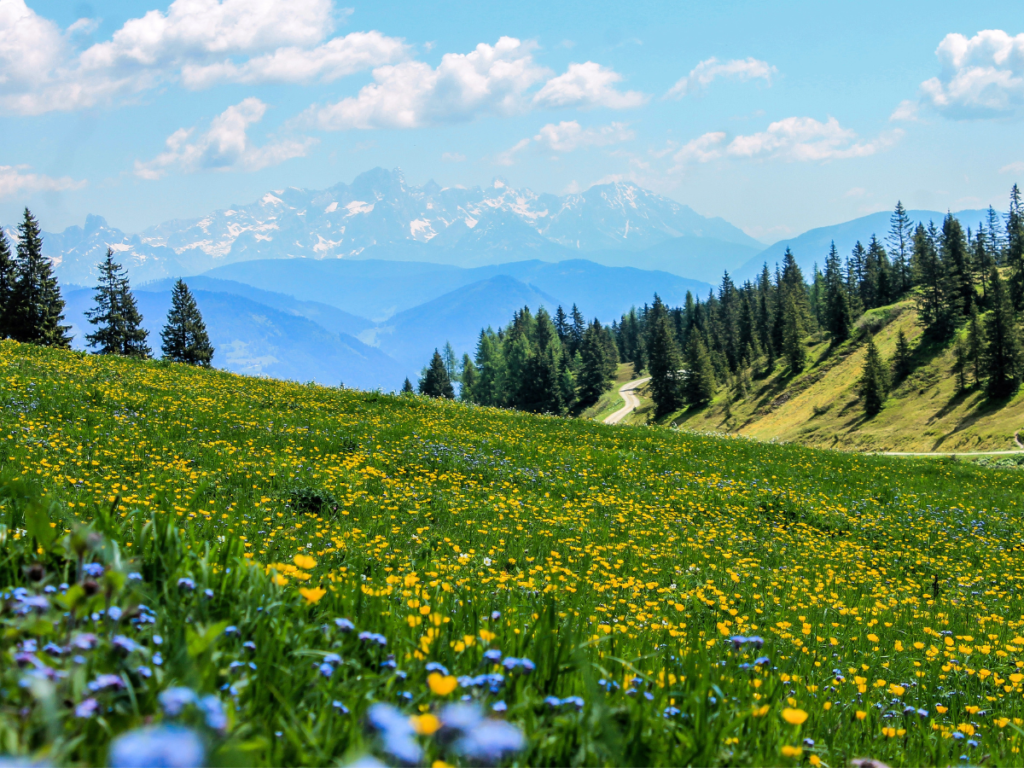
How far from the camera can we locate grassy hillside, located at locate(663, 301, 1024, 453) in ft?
212

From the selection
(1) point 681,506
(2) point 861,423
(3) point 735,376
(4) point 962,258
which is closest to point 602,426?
(1) point 681,506

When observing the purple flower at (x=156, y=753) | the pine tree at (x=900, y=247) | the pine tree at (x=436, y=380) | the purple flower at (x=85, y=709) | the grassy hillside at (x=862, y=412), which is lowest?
the grassy hillside at (x=862, y=412)

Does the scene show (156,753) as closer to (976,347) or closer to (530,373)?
(976,347)

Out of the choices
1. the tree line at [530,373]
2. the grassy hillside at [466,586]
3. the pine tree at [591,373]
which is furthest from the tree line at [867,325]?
the grassy hillside at [466,586]

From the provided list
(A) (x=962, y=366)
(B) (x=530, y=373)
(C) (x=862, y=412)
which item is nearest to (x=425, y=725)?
(A) (x=962, y=366)

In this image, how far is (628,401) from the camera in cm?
13162

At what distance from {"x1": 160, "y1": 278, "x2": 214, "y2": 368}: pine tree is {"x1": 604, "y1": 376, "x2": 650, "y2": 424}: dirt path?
64.1 metres

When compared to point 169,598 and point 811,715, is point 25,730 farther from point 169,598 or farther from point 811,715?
point 811,715

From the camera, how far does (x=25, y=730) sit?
1.74 meters

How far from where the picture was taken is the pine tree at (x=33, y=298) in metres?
55.0

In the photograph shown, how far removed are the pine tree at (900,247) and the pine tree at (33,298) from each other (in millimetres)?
134846

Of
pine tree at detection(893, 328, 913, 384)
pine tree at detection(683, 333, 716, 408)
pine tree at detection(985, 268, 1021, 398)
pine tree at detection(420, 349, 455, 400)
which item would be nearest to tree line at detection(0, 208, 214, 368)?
pine tree at detection(420, 349, 455, 400)

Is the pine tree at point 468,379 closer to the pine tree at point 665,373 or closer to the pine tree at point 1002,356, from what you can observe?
the pine tree at point 665,373

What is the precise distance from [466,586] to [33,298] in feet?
214
